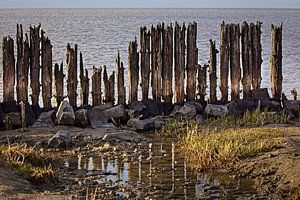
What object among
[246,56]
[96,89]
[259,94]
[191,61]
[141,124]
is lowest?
[141,124]

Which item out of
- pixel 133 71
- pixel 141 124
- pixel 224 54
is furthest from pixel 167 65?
pixel 141 124

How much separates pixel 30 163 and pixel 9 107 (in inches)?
219

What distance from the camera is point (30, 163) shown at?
12883 millimetres

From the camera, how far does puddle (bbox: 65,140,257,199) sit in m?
11.8

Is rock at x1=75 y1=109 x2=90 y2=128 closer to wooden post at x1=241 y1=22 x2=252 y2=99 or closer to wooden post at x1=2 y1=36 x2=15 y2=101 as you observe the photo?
wooden post at x1=2 y1=36 x2=15 y2=101

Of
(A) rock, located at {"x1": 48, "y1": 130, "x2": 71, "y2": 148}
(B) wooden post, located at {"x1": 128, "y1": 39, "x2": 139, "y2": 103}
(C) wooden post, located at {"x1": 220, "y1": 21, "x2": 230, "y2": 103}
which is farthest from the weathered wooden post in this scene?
(C) wooden post, located at {"x1": 220, "y1": 21, "x2": 230, "y2": 103}

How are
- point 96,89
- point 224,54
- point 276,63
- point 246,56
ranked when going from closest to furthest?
point 96,89, point 224,54, point 246,56, point 276,63

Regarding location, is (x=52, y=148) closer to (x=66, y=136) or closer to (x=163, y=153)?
(x=66, y=136)

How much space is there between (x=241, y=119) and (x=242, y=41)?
3.19 m

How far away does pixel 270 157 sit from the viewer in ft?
43.8

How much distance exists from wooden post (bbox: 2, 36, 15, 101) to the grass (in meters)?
5.36

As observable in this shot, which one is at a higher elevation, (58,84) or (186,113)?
(58,84)

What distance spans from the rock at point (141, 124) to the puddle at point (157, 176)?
2.28 meters

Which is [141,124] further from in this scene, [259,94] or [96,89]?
[259,94]
